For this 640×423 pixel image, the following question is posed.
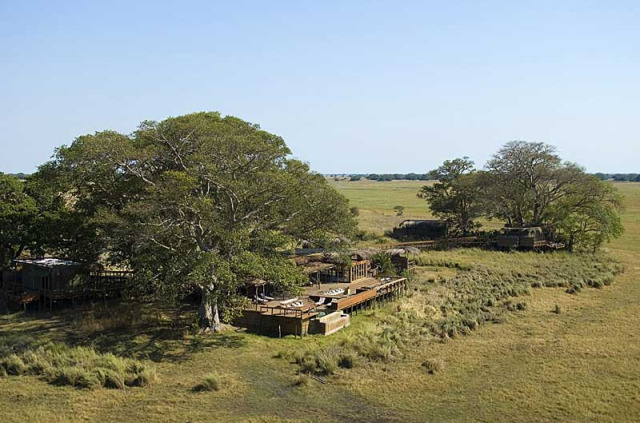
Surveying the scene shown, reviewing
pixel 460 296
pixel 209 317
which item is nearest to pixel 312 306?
pixel 209 317

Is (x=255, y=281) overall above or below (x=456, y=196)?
below

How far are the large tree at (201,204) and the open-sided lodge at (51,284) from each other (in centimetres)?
301

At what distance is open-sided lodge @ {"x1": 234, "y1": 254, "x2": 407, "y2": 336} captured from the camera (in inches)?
1174

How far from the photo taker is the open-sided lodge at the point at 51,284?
3419 centimetres

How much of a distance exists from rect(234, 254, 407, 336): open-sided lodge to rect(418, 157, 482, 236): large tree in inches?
1060

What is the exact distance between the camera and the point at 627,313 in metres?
35.6

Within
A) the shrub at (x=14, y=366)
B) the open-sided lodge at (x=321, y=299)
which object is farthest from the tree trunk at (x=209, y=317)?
the shrub at (x=14, y=366)

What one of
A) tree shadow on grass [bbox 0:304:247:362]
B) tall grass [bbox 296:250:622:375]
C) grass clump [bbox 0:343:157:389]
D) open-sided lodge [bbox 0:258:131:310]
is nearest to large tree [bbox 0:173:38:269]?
open-sided lodge [bbox 0:258:131:310]

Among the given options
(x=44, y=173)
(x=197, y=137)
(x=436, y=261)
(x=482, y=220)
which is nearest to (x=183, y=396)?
(x=197, y=137)

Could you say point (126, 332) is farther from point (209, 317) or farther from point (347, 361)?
point (347, 361)

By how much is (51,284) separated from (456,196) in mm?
47739

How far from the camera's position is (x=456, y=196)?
6906 cm

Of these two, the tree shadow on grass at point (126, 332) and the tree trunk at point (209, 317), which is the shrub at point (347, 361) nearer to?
the tree shadow on grass at point (126, 332)

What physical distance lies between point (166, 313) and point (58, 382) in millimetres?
11122
